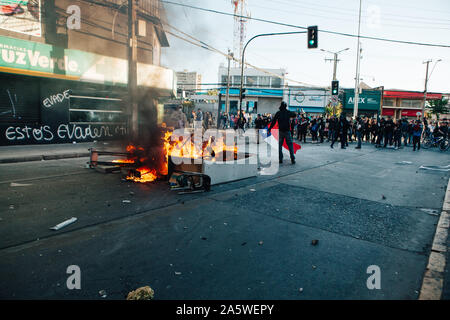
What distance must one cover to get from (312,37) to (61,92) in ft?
45.8

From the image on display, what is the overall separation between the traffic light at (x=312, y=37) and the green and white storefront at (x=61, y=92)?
8.66 m

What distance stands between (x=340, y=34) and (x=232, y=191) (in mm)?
14686

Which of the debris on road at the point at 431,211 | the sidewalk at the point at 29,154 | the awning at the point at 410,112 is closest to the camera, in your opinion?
the debris on road at the point at 431,211

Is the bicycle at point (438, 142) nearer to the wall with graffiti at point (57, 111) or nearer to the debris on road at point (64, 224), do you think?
the wall with graffiti at point (57, 111)

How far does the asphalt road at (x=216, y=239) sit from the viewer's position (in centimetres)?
288

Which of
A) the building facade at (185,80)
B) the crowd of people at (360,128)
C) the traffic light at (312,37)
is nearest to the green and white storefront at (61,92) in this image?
the crowd of people at (360,128)

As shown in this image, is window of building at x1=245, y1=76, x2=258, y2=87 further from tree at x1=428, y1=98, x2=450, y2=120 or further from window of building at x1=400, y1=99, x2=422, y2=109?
tree at x1=428, y1=98, x2=450, y2=120

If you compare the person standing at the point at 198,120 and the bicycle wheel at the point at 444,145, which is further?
the person standing at the point at 198,120

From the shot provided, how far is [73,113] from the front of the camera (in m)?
15.4

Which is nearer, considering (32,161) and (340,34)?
(32,161)

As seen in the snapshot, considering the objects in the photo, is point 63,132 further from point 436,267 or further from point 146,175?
point 436,267

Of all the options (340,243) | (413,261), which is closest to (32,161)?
(340,243)
